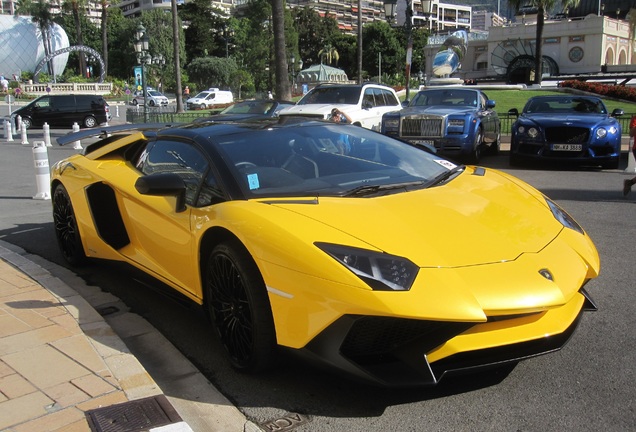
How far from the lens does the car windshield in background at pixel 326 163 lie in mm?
3539

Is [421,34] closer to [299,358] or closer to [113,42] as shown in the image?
[113,42]

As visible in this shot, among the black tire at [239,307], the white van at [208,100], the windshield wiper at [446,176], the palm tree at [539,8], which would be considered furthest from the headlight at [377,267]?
the white van at [208,100]

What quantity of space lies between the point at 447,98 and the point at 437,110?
4.32 feet

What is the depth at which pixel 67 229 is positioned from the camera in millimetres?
5461

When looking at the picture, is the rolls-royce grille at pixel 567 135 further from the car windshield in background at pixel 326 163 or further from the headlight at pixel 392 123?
the car windshield in background at pixel 326 163

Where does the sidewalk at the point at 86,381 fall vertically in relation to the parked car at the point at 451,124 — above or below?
below

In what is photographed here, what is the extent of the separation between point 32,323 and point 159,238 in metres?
1.02

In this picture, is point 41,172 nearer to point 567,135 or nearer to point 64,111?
point 567,135

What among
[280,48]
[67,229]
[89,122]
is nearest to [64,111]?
[89,122]

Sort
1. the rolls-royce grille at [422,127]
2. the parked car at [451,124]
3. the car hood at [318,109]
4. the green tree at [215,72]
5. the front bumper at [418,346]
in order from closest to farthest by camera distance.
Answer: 1. the front bumper at [418,346]
2. the parked car at [451,124]
3. the rolls-royce grille at [422,127]
4. the car hood at [318,109]
5. the green tree at [215,72]

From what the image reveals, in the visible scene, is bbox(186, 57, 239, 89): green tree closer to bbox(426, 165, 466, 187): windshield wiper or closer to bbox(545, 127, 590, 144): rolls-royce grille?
bbox(545, 127, 590, 144): rolls-royce grille

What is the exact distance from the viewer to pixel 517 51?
6750 cm

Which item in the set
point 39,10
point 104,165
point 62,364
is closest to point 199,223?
point 62,364

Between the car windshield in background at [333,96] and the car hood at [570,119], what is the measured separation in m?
4.27
